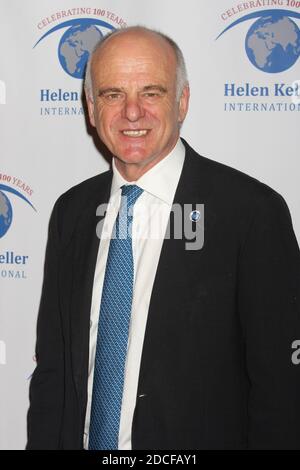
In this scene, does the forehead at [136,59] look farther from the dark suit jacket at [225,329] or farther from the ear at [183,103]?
the dark suit jacket at [225,329]

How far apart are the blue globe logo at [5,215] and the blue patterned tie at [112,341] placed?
769 mm

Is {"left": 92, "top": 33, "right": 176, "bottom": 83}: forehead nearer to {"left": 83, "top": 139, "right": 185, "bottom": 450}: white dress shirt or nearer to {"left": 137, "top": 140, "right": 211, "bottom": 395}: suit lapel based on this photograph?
{"left": 83, "top": 139, "right": 185, "bottom": 450}: white dress shirt

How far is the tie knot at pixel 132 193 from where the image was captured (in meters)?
1.53

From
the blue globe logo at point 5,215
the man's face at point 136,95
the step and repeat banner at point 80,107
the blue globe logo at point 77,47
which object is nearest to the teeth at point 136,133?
the man's face at point 136,95

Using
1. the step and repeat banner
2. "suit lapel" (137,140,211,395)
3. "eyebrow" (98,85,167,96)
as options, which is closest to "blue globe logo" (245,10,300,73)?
the step and repeat banner

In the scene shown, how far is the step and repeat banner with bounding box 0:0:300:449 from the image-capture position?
1970 mm

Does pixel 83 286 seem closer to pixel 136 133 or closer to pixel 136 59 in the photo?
pixel 136 133

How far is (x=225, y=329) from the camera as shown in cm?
140

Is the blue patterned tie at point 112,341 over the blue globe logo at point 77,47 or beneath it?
beneath

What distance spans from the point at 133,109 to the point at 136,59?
0.13m

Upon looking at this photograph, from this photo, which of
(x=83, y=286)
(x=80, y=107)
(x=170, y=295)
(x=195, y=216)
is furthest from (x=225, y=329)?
(x=80, y=107)

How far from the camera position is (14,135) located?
210cm

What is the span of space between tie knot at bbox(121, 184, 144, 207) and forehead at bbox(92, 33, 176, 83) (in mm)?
279
